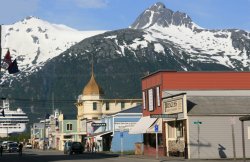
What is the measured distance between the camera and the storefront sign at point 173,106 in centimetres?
5544

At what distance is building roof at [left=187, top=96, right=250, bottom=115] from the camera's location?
54.4 m

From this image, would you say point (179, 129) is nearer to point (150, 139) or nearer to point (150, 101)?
point (150, 101)

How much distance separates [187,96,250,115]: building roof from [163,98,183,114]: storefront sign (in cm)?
81

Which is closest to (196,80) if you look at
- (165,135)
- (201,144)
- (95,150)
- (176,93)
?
(176,93)

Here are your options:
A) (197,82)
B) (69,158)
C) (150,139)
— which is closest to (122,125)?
(150,139)

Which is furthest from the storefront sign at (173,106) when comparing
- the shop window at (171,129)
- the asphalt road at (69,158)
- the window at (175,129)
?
the asphalt road at (69,158)

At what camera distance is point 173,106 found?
5766cm

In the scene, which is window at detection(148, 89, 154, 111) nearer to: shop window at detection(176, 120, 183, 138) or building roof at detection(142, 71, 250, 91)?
building roof at detection(142, 71, 250, 91)

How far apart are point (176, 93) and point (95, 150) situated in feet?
122

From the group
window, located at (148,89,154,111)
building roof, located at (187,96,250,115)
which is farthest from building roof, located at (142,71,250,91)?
window, located at (148,89,154,111)

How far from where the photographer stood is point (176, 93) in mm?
61688

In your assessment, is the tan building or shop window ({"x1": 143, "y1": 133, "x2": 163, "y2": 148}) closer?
shop window ({"x1": 143, "y1": 133, "x2": 163, "y2": 148})

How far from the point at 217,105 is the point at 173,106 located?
4.07 meters

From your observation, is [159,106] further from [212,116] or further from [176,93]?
[212,116]
